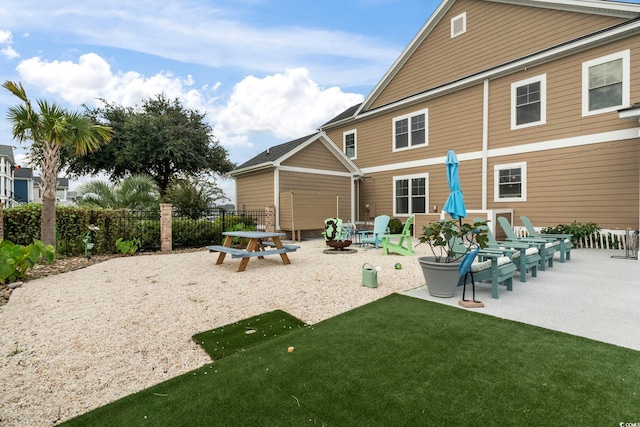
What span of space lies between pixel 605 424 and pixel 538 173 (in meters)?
10.9

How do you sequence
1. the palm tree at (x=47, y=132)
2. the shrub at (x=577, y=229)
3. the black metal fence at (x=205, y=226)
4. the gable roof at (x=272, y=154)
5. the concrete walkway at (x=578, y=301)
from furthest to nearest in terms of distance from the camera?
the gable roof at (x=272, y=154)
the black metal fence at (x=205, y=226)
the shrub at (x=577, y=229)
the palm tree at (x=47, y=132)
the concrete walkway at (x=578, y=301)

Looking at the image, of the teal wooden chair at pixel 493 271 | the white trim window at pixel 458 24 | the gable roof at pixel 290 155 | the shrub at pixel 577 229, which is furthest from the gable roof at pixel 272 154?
the shrub at pixel 577 229

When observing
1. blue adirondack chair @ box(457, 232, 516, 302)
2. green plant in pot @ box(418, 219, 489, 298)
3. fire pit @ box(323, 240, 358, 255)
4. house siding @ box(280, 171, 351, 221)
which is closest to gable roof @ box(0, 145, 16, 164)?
house siding @ box(280, 171, 351, 221)

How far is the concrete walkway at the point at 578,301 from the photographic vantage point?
3.36 metres

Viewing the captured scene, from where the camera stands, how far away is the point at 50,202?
8047 mm

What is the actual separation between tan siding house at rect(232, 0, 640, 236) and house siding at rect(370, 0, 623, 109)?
0.04 meters

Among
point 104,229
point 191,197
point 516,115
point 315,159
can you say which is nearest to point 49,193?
point 104,229

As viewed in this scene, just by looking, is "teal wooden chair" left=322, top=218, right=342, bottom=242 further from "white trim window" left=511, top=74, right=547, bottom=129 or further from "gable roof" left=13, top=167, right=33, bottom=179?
"gable roof" left=13, top=167, right=33, bottom=179

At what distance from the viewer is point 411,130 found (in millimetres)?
14453

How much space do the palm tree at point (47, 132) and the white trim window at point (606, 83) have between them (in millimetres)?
15076

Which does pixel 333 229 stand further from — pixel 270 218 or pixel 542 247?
pixel 542 247

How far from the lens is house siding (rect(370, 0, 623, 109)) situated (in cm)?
1044

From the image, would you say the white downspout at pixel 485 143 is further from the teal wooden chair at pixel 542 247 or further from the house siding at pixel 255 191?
the house siding at pixel 255 191

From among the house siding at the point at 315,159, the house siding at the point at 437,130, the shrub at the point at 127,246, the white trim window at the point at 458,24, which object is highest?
the white trim window at the point at 458,24
